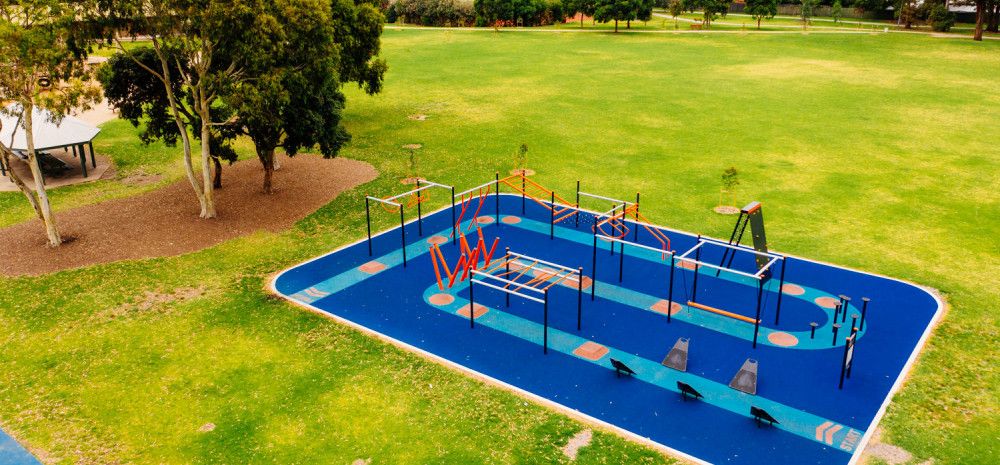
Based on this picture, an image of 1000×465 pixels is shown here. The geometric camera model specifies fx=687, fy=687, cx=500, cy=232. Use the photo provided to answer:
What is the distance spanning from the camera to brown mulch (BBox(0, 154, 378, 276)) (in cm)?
2322

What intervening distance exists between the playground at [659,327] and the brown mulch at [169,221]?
4.82m

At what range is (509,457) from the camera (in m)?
13.4

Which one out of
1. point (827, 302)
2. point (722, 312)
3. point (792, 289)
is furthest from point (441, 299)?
point (827, 302)

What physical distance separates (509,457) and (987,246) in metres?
19.5

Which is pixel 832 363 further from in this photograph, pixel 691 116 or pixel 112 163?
pixel 112 163

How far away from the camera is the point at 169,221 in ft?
85.4

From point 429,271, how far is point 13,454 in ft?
38.1

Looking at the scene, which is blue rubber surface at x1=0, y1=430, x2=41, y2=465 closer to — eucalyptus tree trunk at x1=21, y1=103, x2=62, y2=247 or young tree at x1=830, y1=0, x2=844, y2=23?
eucalyptus tree trunk at x1=21, y1=103, x2=62, y2=247

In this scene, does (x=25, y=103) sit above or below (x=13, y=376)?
above

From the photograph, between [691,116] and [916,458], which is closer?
[916,458]

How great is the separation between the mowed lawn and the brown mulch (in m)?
1.02

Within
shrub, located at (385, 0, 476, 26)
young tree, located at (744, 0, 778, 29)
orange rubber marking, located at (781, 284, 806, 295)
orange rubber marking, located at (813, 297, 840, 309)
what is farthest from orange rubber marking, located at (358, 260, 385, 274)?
young tree, located at (744, 0, 778, 29)

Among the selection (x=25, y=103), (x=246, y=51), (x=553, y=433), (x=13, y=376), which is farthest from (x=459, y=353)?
(x=25, y=103)

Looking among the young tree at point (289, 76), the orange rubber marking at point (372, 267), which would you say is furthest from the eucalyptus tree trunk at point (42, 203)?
the orange rubber marking at point (372, 267)
